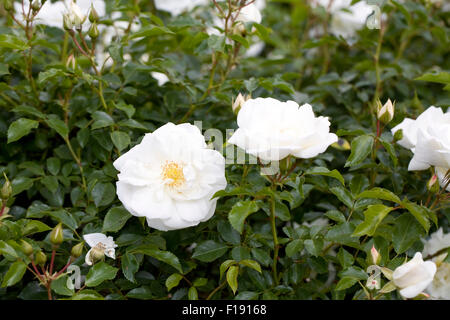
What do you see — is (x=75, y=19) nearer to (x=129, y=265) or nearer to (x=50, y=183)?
(x=50, y=183)

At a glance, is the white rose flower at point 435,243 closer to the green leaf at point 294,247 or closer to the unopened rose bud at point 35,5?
the green leaf at point 294,247

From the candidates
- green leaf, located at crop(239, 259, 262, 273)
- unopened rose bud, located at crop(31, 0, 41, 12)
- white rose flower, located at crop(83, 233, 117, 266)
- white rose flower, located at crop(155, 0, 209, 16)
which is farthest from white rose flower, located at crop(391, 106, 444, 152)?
white rose flower, located at crop(155, 0, 209, 16)

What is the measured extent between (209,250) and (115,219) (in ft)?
0.70

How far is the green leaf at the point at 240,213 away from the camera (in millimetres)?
1011

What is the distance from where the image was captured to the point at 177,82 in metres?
1.43

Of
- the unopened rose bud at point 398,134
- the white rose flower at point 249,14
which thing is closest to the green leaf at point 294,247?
the unopened rose bud at point 398,134

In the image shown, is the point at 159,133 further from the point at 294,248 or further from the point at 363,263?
the point at 363,263

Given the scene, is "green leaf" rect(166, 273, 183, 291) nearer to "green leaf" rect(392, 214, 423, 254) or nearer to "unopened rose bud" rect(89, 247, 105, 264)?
"unopened rose bud" rect(89, 247, 105, 264)

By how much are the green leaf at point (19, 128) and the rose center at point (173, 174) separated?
0.38 meters

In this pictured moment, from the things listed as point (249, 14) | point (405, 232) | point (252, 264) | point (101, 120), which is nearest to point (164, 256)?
point (252, 264)

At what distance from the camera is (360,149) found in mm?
1149

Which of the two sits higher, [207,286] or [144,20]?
[144,20]
